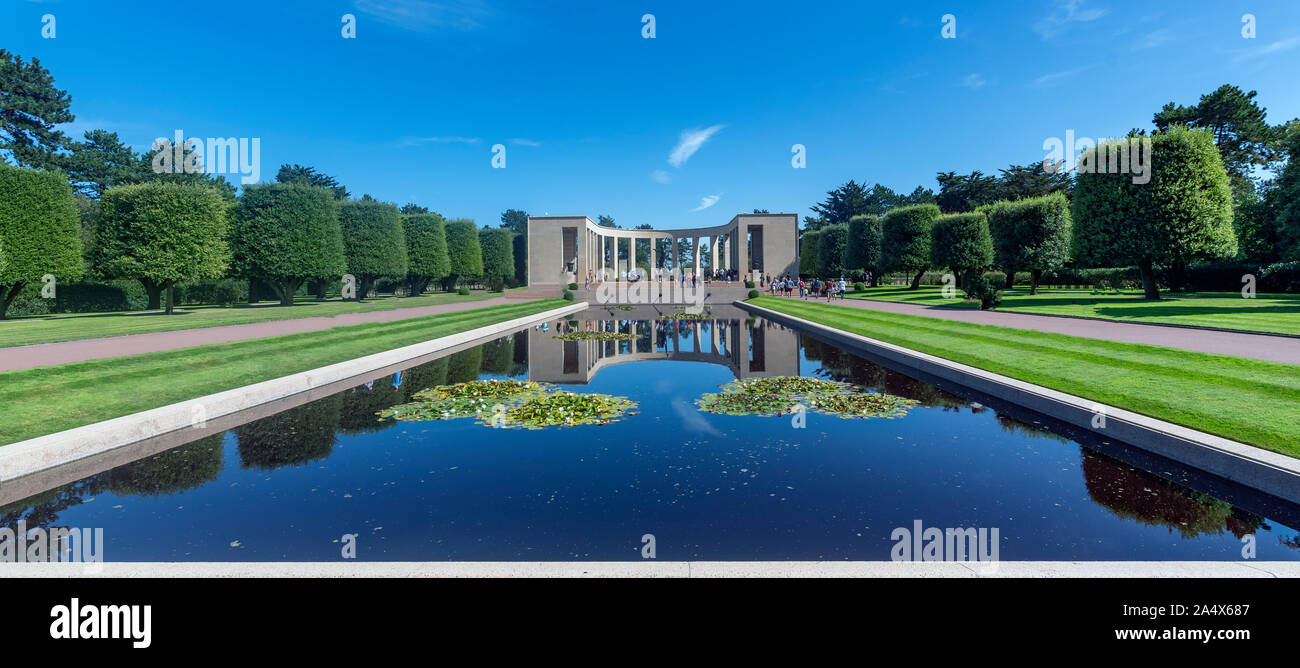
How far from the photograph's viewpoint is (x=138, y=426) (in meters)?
7.76

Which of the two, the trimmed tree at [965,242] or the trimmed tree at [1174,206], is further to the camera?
the trimmed tree at [965,242]

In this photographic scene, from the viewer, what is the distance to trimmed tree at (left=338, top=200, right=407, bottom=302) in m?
46.1

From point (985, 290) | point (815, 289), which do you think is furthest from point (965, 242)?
point (985, 290)

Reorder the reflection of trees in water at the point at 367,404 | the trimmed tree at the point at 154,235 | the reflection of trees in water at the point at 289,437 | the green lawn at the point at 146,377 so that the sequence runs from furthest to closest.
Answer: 1. the trimmed tree at the point at 154,235
2. the reflection of trees in water at the point at 367,404
3. the green lawn at the point at 146,377
4. the reflection of trees in water at the point at 289,437

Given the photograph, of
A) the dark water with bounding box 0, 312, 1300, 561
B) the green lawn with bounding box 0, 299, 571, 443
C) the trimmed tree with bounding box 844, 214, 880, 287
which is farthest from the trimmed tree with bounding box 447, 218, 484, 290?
the dark water with bounding box 0, 312, 1300, 561

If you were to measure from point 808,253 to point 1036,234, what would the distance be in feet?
123

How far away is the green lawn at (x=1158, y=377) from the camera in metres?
6.94

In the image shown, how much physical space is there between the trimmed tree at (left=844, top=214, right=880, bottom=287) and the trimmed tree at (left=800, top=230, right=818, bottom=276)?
498 inches

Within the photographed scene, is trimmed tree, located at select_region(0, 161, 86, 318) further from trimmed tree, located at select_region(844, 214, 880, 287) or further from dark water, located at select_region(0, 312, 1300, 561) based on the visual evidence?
trimmed tree, located at select_region(844, 214, 880, 287)

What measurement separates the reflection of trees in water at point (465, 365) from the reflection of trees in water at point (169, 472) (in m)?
5.17

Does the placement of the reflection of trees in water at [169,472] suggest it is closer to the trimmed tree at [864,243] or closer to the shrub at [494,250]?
the trimmed tree at [864,243]

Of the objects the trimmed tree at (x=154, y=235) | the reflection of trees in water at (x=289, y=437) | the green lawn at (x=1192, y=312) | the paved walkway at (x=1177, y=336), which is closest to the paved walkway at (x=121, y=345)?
the reflection of trees in water at (x=289, y=437)

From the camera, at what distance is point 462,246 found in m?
62.4

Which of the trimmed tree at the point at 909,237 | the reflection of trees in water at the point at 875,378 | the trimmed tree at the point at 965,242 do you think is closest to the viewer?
the reflection of trees in water at the point at 875,378
